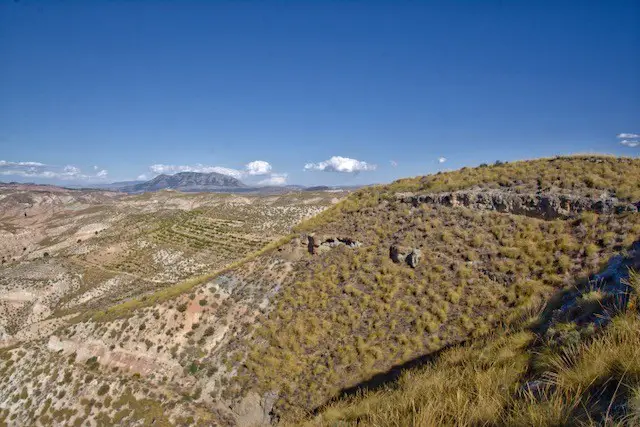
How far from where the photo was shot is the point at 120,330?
75.8ft

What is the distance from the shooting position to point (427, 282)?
17.5 meters

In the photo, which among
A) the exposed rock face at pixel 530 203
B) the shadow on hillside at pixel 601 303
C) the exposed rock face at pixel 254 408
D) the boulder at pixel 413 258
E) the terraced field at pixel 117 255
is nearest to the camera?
the shadow on hillside at pixel 601 303

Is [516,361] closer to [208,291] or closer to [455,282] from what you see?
[455,282]

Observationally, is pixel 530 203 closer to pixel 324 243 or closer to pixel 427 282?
pixel 427 282

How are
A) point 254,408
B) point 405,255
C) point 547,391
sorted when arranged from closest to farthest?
1. point 547,391
2. point 254,408
3. point 405,255

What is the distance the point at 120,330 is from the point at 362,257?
18.8 meters

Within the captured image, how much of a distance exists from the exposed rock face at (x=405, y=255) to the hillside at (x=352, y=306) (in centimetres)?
8

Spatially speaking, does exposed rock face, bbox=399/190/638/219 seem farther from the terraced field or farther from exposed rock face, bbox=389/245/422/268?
the terraced field

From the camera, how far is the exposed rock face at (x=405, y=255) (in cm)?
1892

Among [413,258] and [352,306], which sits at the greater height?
[413,258]

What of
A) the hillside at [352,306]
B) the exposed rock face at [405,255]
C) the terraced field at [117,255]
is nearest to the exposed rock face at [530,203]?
the hillside at [352,306]

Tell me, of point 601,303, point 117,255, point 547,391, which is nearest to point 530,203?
point 601,303

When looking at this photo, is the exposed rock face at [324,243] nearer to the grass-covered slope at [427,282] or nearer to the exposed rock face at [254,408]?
the grass-covered slope at [427,282]

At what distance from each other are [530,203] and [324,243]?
13.6 metres
